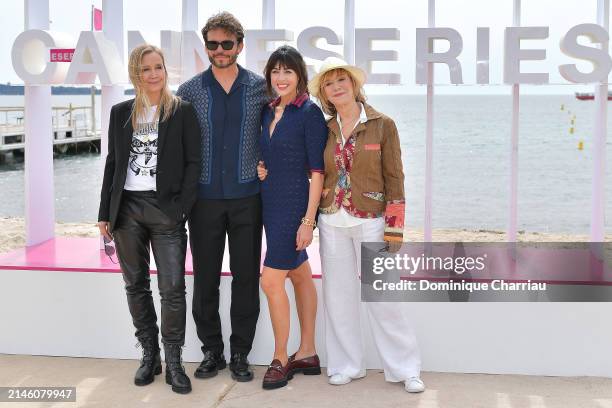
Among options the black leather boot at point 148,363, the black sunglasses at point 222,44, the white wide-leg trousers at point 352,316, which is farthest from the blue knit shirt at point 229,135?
the black leather boot at point 148,363

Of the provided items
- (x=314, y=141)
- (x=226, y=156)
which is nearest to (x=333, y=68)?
(x=314, y=141)

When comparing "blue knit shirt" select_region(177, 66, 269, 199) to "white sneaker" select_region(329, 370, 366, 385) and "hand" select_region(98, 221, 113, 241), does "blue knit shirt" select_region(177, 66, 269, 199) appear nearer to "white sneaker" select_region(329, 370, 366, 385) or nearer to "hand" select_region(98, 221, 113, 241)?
"hand" select_region(98, 221, 113, 241)

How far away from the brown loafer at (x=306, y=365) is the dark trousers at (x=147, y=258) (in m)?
0.51

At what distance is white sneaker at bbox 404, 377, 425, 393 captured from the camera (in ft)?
10.7

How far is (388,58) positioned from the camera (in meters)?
3.89

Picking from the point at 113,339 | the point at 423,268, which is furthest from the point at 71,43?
the point at 423,268

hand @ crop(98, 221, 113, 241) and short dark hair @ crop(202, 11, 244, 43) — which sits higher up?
short dark hair @ crop(202, 11, 244, 43)

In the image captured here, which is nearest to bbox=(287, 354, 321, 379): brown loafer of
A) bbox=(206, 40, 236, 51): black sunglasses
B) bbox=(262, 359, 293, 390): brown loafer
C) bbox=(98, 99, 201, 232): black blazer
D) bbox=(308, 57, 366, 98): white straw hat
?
bbox=(262, 359, 293, 390): brown loafer

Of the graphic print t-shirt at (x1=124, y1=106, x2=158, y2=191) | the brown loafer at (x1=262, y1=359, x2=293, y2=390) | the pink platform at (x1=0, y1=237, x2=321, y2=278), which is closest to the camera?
the graphic print t-shirt at (x1=124, y1=106, x2=158, y2=191)

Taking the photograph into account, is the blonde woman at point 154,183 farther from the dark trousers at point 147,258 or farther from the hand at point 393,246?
the hand at point 393,246

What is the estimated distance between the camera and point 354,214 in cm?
316

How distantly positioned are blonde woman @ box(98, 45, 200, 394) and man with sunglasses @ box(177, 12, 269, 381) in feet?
0.25

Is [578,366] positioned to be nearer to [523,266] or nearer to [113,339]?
[523,266]

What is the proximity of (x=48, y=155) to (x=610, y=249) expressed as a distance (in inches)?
127
